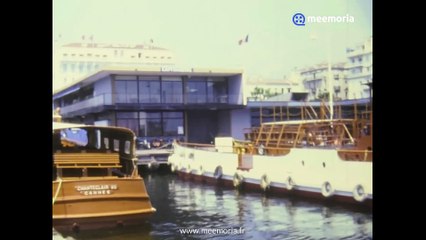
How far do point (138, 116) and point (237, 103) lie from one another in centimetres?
65

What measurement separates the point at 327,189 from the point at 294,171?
0.79 feet

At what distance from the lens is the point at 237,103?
3.57 meters

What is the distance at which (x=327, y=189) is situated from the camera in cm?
351

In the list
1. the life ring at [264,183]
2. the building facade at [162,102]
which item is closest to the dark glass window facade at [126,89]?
the building facade at [162,102]

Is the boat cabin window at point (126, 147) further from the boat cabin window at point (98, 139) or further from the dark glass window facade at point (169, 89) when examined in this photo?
the dark glass window facade at point (169, 89)

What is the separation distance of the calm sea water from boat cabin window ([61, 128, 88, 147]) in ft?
1.56

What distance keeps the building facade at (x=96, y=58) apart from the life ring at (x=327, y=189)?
1.26m

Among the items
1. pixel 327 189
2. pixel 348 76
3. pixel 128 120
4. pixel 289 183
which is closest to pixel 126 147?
pixel 128 120

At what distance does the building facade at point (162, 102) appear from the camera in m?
3.41

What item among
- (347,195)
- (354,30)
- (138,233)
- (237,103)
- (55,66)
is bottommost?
(138,233)

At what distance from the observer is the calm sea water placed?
3.35m

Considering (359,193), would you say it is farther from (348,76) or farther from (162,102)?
(162,102)
